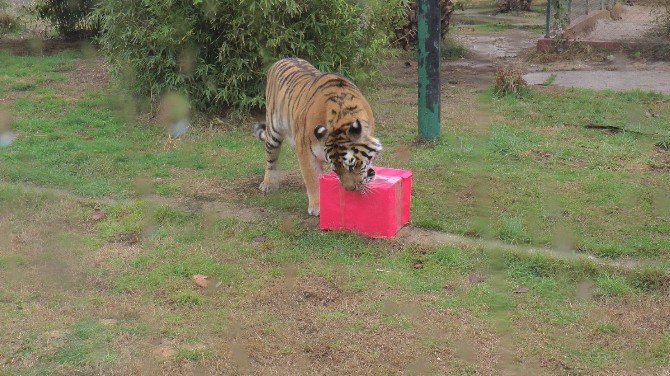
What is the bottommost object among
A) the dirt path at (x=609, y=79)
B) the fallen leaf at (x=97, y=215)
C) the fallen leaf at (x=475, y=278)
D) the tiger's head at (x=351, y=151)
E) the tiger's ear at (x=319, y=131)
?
the dirt path at (x=609, y=79)

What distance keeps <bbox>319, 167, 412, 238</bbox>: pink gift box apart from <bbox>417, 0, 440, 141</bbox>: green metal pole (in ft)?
7.30

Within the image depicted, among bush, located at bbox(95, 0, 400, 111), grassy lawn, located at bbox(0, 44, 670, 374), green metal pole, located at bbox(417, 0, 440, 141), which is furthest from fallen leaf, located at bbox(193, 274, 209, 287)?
bush, located at bbox(95, 0, 400, 111)

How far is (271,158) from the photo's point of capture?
6.55 m

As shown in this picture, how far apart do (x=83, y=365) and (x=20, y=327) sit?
58 cm

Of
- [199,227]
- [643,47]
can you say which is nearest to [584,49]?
[643,47]

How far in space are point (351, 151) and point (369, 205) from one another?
42 cm

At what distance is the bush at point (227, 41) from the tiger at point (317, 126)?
1.68 metres

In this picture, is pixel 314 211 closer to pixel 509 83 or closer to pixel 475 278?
pixel 475 278

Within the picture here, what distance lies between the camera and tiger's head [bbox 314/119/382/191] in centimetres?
517

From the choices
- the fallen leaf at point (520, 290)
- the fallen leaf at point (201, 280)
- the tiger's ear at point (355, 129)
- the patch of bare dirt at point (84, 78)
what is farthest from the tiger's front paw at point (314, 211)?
the patch of bare dirt at point (84, 78)

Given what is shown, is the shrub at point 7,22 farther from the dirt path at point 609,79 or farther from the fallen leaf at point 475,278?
the fallen leaf at point 475,278

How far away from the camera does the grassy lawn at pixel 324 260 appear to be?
13.1 feet

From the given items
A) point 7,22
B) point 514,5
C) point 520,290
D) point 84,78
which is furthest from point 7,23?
point 520,290

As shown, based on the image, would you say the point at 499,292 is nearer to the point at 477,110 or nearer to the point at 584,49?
the point at 477,110
